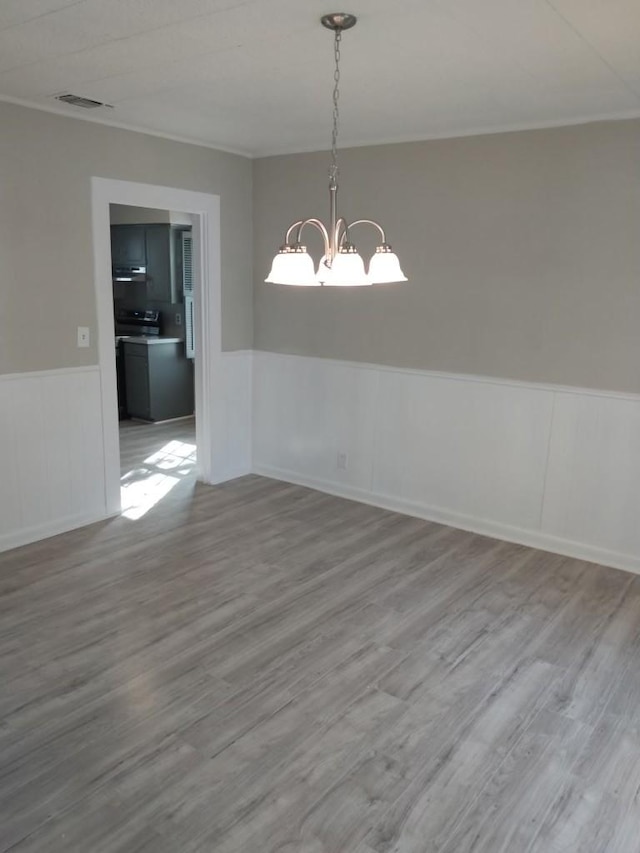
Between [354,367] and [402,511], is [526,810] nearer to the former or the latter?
[402,511]

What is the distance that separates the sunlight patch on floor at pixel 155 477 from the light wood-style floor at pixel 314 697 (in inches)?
24.2

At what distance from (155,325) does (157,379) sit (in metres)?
0.69

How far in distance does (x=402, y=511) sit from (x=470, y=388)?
3.35 ft

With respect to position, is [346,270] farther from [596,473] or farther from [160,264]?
[160,264]

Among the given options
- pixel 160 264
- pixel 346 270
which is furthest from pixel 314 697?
pixel 160 264

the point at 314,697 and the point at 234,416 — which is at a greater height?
the point at 234,416

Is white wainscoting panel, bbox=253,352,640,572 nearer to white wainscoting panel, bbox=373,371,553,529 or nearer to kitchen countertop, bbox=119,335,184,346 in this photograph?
white wainscoting panel, bbox=373,371,553,529

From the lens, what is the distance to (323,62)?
278 centimetres

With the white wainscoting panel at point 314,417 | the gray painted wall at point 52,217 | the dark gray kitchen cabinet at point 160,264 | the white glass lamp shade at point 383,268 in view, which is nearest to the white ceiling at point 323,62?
the gray painted wall at point 52,217

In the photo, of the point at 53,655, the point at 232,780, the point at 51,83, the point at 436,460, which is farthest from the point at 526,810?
the point at 51,83

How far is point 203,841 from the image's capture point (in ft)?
6.34

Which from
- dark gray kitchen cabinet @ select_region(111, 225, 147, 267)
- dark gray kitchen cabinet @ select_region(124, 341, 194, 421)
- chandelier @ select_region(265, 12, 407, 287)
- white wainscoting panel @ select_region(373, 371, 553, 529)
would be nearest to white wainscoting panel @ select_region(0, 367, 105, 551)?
white wainscoting panel @ select_region(373, 371, 553, 529)

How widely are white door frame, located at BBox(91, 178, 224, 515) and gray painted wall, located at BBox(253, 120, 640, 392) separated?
59 cm

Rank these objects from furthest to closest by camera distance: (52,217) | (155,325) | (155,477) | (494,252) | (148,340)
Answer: (155,325) → (148,340) → (155,477) → (494,252) → (52,217)
